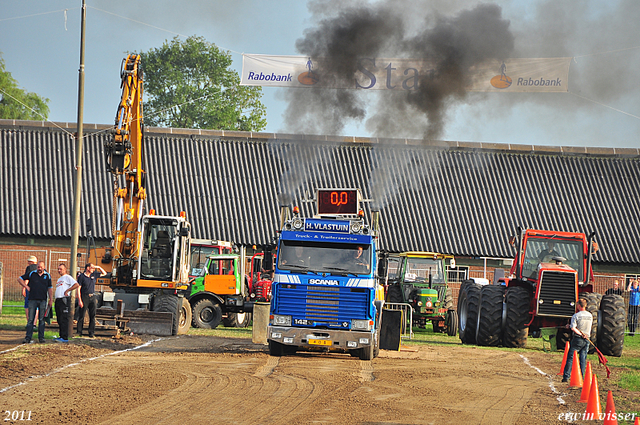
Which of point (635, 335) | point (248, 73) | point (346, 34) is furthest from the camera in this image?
point (248, 73)

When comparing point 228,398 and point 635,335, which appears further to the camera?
point 635,335

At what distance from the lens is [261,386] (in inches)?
503

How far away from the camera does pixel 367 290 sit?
16.1m

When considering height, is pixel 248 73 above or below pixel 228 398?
above

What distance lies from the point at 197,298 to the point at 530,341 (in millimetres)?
11387

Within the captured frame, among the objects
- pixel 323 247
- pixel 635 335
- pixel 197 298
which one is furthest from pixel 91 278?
pixel 635 335

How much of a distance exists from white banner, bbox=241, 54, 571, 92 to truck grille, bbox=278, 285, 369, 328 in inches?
299

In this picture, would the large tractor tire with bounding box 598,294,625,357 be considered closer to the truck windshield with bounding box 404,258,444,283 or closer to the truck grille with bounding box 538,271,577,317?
the truck grille with bounding box 538,271,577,317

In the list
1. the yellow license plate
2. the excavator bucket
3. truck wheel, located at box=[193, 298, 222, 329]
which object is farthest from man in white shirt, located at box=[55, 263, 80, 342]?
truck wheel, located at box=[193, 298, 222, 329]

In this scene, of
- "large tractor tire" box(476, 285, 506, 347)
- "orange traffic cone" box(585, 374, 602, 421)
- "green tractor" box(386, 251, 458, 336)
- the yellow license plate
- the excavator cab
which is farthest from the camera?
"green tractor" box(386, 251, 458, 336)

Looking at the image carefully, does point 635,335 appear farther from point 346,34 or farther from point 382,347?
point 346,34

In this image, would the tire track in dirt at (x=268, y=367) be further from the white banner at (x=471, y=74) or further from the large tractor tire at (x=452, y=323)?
the large tractor tire at (x=452, y=323)

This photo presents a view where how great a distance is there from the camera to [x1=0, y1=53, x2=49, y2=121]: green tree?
5716 centimetres

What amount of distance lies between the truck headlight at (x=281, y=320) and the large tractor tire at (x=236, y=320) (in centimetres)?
1064
